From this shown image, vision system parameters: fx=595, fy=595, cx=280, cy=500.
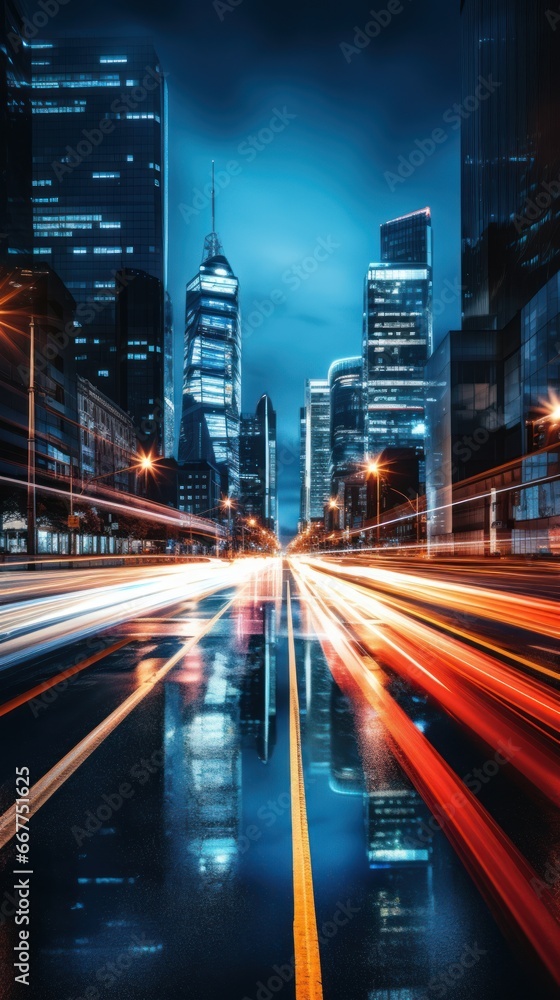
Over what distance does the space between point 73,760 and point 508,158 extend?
8447 cm

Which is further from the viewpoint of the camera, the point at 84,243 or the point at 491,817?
the point at 84,243

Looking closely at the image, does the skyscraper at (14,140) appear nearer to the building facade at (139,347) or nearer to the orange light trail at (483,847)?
the building facade at (139,347)

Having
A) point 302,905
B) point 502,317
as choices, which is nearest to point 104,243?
point 502,317

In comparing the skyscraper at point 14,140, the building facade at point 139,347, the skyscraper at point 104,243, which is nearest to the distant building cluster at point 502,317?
the skyscraper at point 14,140

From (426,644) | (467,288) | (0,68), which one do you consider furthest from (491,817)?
(0,68)

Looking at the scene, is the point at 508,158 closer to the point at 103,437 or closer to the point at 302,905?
the point at 103,437

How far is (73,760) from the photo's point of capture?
242 inches

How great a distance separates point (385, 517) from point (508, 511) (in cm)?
9695

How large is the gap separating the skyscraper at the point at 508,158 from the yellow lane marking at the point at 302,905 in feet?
218

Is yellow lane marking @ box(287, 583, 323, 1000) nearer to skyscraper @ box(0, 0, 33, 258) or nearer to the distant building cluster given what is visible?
the distant building cluster

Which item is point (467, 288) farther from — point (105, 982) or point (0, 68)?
point (105, 982)

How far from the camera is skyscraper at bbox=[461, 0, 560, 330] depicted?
61156 mm

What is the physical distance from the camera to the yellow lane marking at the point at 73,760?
4.85 m

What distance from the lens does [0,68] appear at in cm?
10006
